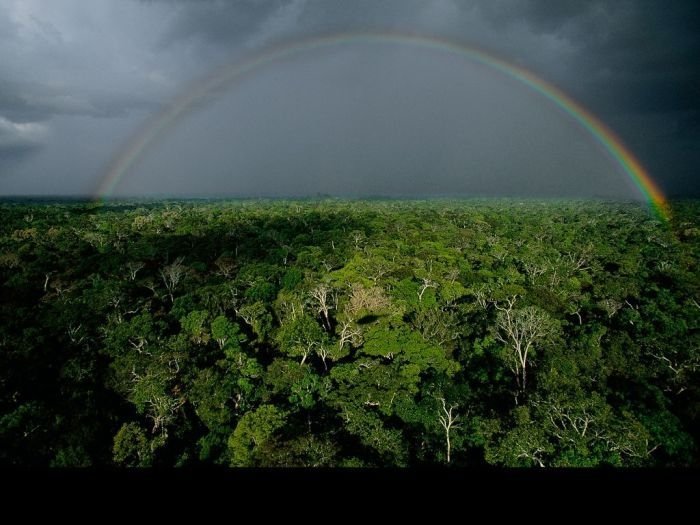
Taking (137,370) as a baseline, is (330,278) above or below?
above

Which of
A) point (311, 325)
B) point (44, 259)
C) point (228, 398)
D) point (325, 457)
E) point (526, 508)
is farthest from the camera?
point (44, 259)

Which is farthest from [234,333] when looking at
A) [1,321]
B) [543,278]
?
[543,278]

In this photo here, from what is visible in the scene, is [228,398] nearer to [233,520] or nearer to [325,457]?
[325,457]

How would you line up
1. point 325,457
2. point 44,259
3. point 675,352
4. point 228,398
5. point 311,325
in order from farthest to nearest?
1. point 44,259
2. point 311,325
3. point 675,352
4. point 228,398
5. point 325,457

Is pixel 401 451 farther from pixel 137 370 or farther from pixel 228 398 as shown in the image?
pixel 137 370

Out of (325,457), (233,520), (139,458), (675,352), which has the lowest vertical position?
(139,458)

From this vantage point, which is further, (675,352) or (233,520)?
(675,352)

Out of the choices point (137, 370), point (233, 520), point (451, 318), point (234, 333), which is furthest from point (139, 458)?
point (451, 318)
